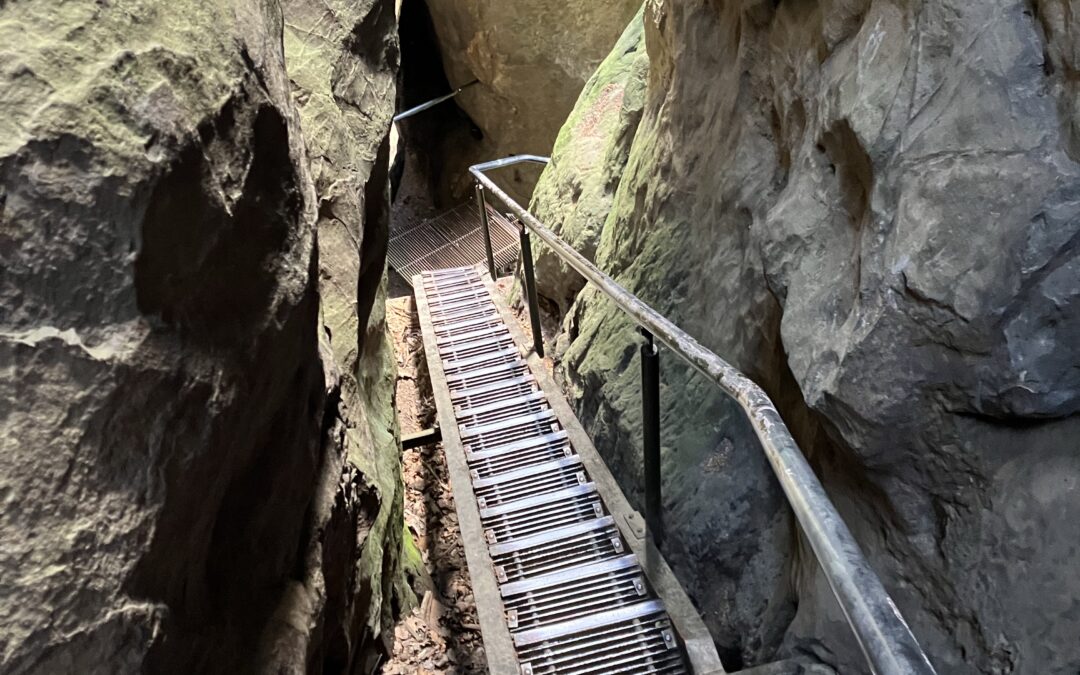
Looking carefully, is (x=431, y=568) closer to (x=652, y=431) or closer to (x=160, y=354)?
(x=652, y=431)

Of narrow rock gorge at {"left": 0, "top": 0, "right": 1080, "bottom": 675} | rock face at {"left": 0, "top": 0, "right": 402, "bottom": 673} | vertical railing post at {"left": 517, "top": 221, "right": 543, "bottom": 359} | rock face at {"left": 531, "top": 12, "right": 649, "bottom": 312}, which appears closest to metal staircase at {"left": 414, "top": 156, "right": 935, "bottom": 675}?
narrow rock gorge at {"left": 0, "top": 0, "right": 1080, "bottom": 675}

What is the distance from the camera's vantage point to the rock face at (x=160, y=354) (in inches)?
46.3

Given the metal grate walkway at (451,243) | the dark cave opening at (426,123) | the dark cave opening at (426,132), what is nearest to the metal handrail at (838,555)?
the metal grate walkway at (451,243)

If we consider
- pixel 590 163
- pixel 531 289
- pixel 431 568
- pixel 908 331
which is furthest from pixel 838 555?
pixel 590 163

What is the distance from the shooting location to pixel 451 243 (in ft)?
38.9

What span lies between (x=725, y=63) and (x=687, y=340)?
206 centimetres

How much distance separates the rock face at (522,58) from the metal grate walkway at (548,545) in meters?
8.76

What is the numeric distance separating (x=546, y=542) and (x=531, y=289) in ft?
6.81

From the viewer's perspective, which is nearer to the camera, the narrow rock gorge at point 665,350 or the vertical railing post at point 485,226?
the narrow rock gorge at point 665,350

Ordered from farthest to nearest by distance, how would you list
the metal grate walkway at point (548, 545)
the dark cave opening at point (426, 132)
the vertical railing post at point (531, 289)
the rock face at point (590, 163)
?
the dark cave opening at point (426, 132) < the rock face at point (590, 163) < the vertical railing post at point (531, 289) < the metal grate walkway at point (548, 545)

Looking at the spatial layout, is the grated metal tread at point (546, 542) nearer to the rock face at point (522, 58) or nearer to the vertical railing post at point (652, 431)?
the vertical railing post at point (652, 431)

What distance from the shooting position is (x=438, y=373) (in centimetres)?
483

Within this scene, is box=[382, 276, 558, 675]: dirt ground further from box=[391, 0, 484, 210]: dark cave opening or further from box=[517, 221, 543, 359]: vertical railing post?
box=[391, 0, 484, 210]: dark cave opening

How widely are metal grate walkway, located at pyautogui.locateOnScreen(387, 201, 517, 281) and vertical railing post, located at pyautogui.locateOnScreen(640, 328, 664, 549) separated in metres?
6.52
